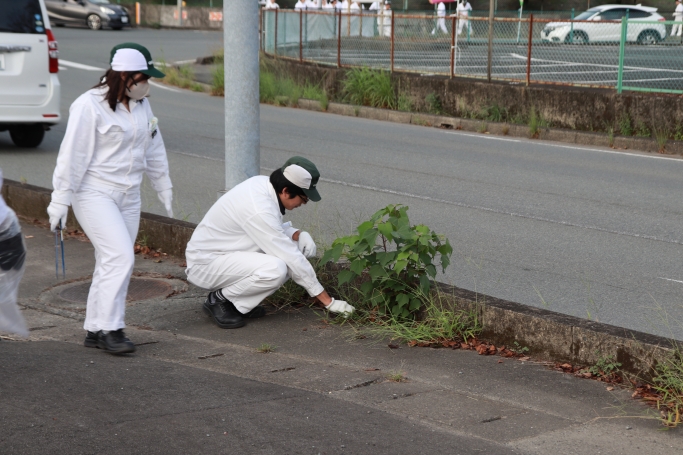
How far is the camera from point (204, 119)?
1666cm

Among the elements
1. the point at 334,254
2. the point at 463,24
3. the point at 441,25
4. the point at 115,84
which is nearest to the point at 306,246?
the point at 334,254

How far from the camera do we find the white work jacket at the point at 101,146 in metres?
5.24

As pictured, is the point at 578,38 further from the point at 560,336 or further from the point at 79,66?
the point at 79,66

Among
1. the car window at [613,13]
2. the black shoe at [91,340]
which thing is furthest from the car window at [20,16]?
the car window at [613,13]

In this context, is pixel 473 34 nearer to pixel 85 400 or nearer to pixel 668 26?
pixel 668 26

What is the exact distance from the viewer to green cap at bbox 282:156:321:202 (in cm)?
552

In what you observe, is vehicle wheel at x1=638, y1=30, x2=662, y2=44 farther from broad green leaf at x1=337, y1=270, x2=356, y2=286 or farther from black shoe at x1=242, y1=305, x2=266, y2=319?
black shoe at x1=242, y1=305, x2=266, y2=319

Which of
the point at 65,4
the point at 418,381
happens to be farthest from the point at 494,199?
the point at 65,4

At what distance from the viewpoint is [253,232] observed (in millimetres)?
5734

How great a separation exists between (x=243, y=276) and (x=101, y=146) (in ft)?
3.82

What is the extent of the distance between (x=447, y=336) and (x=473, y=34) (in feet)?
44.1

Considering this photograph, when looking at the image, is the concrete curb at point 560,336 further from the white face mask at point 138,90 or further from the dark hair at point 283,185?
the white face mask at point 138,90

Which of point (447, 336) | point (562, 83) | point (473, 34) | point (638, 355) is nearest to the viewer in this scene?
point (638, 355)

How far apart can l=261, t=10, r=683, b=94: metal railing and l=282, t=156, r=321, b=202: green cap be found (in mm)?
11399
